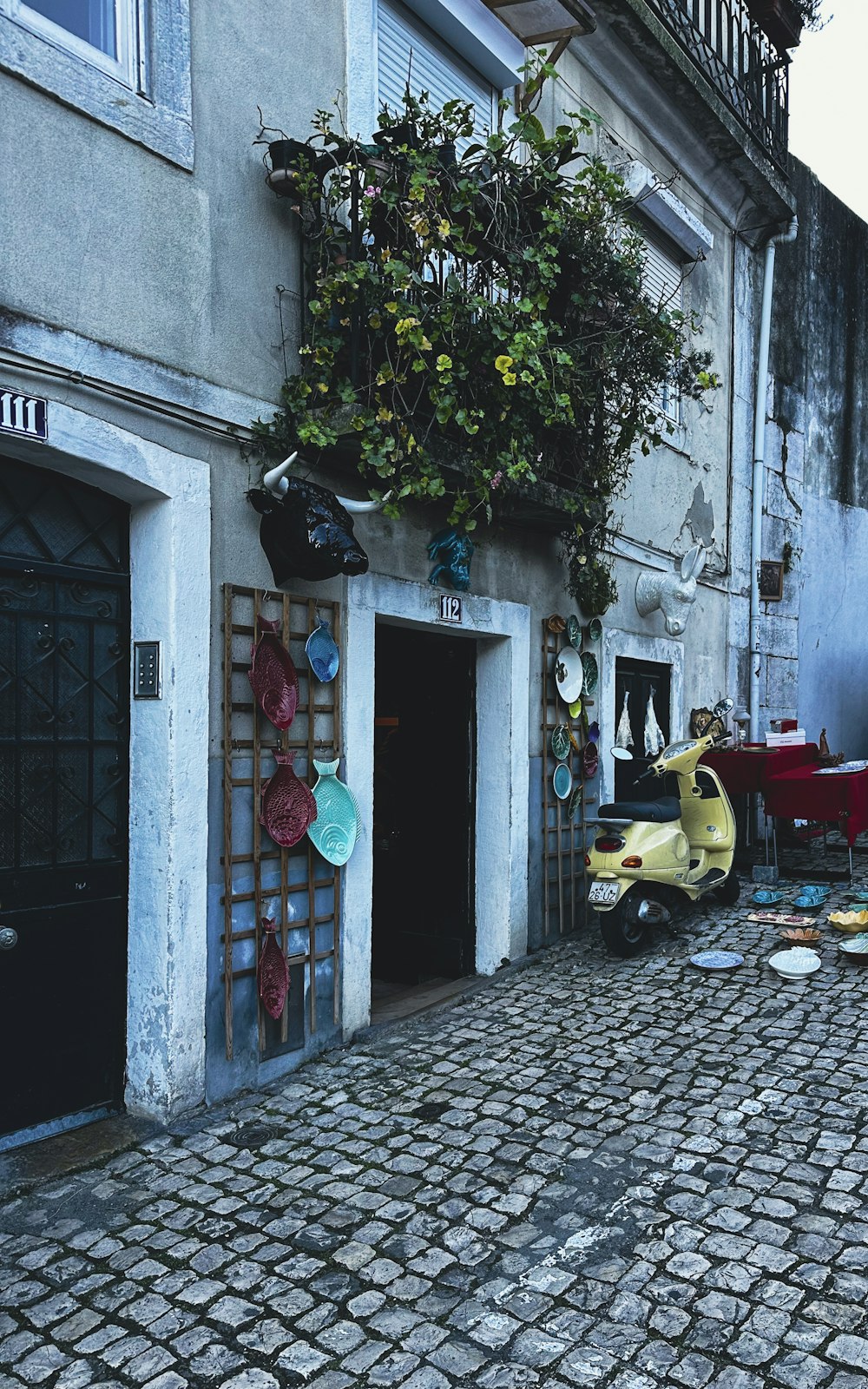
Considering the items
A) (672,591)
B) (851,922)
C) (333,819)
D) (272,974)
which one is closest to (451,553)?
(333,819)

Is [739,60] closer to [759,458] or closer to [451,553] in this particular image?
[759,458]

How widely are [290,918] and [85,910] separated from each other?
105cm

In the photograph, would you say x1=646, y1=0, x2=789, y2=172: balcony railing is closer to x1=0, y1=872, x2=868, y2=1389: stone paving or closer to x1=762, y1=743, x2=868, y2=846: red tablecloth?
x1=762, y1=743, x2=868, y2=846: red tablecloth

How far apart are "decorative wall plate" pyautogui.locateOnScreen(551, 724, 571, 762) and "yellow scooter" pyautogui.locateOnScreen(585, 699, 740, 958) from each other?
1.73 ft

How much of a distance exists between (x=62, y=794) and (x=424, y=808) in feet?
11.0

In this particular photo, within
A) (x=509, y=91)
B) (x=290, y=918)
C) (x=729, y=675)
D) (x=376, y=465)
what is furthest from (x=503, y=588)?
(x=729, y=675)

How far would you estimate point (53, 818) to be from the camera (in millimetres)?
4070

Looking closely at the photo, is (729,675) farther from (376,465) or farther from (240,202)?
(240,202)

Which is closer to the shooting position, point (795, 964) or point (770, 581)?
point (795, 964)

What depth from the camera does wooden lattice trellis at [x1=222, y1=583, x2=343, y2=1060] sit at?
15.0 ft

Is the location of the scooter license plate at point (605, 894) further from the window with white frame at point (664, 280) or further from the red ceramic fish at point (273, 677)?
the window with white frame at point (664, 280)

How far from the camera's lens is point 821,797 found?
8031mm

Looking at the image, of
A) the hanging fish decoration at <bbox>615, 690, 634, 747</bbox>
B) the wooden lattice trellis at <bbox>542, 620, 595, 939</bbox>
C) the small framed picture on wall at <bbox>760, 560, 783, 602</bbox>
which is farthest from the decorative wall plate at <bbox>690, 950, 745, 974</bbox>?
the small framed picture on wall at <bbox>760, 560, 783, 602</bbox>

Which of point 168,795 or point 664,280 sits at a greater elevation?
point 664,280
